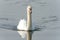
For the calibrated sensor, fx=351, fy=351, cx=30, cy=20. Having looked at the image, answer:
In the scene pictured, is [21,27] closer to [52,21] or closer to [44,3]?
[52,21]

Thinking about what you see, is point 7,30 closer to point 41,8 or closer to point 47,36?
point 47,36

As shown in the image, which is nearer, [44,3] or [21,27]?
[21,27]

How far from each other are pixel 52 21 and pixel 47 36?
2.78 meters

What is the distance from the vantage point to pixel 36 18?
18828 millimetres

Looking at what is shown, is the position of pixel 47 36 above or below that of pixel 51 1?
below

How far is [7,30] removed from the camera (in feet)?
53.3

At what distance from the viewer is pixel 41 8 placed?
22.0m

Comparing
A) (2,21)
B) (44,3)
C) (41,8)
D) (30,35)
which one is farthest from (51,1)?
(30,35)

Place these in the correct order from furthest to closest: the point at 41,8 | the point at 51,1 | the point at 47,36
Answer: the point at 51,1, the point at 41,8, the point at 47,36

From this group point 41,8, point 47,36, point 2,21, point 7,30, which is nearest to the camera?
Answer: point 47,36

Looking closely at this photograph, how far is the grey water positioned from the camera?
15.4m

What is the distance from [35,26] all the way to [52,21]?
1.43 m

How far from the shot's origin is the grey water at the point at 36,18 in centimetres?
1538

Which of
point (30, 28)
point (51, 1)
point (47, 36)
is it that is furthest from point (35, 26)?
point (51, 1)
